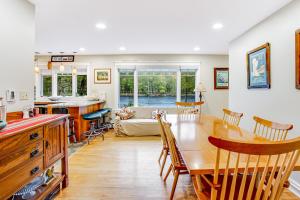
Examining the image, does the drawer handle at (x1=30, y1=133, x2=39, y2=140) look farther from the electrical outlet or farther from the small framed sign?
the small framed sign

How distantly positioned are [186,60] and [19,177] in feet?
17.0

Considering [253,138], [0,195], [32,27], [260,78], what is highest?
[32,27]

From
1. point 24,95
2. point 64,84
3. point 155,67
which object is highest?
point 155,67

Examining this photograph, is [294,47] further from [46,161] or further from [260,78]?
[46,161]

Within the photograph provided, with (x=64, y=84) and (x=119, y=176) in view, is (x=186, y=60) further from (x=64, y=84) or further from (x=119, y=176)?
(x=119, y=176)

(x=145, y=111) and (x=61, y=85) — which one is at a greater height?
(x=61, y=85)

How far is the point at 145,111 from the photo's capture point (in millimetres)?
5668

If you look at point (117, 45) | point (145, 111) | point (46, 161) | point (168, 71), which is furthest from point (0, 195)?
point (168, 71)

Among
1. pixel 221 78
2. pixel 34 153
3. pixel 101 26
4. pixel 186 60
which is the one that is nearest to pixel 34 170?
pixel 34 153

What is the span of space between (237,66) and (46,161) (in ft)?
12.2

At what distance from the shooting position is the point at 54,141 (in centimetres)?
220

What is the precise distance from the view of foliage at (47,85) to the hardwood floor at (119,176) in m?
3.04

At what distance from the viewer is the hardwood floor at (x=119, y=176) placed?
2270mm

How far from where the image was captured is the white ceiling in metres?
2.56
